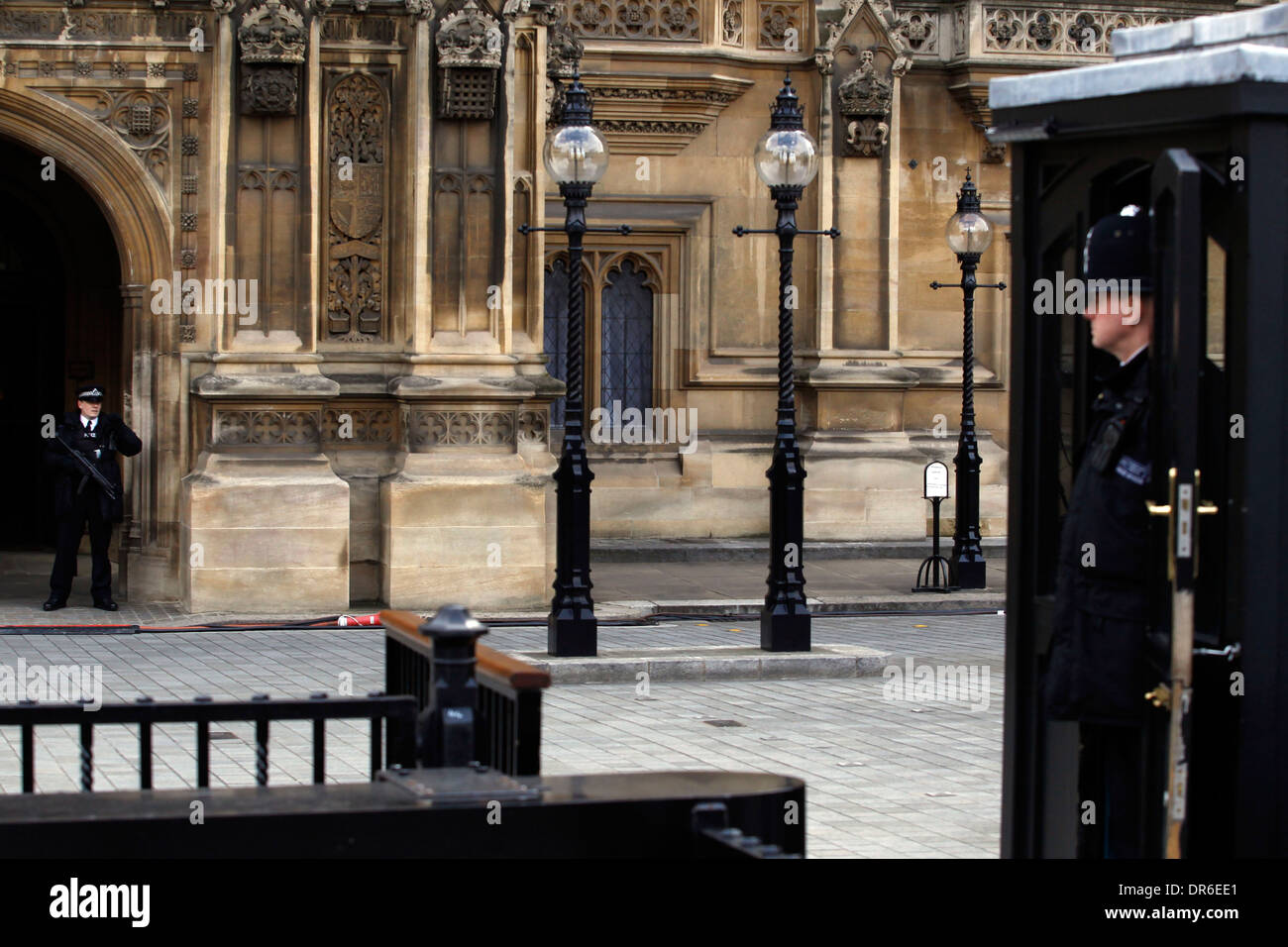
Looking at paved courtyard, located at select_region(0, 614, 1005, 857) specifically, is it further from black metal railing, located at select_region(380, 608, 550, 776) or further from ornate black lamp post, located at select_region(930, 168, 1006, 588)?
ornate black lamp post, located at select_region(930, 168, 1006, 588)

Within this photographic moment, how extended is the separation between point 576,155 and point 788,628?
353cm

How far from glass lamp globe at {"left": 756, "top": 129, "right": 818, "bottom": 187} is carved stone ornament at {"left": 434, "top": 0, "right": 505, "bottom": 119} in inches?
128

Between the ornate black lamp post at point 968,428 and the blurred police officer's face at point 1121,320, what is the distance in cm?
1377

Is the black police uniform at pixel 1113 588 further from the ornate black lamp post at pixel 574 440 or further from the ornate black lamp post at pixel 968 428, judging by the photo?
the ornate black lamp post at pixel 968 428

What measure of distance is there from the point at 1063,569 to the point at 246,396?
11.9 meters

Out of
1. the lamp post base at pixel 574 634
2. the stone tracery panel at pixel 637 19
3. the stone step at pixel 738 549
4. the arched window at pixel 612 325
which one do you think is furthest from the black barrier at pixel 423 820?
the stone tracery panel at pixel 637 19

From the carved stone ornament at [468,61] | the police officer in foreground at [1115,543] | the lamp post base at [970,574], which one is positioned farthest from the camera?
the lamp post base at [970,574]

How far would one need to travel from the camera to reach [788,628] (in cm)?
1445

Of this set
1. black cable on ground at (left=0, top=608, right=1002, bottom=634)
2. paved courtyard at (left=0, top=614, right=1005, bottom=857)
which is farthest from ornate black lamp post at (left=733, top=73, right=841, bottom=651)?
black cable on ground at (left=0, top=608, right=1002, bottom=634)

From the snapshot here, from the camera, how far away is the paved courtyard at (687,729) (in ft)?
30.6

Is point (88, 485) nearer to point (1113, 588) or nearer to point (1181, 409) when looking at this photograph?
point (1113, 588)

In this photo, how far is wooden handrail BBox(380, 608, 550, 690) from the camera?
5922 mm
